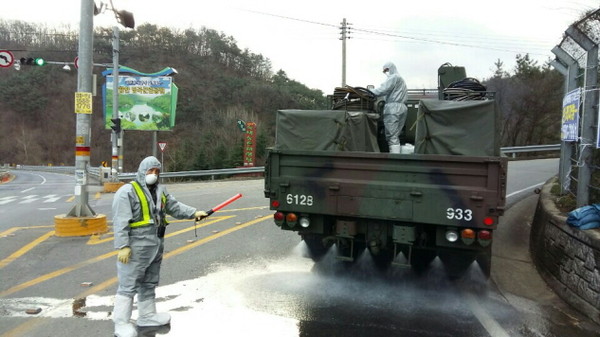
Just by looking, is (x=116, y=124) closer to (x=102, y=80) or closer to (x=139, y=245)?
(x=139, y=245)

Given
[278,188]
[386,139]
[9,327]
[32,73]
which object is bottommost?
[9,327]

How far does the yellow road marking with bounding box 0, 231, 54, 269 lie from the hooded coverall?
3.50 meters

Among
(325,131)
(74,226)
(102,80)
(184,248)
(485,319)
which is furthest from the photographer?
(102,80)

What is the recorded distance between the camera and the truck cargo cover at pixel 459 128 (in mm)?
5059

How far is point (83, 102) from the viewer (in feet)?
29.9

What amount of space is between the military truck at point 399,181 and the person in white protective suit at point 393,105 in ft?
0.80

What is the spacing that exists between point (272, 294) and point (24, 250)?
468cm

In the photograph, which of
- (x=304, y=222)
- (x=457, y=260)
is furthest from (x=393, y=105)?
(x=457, y=260)

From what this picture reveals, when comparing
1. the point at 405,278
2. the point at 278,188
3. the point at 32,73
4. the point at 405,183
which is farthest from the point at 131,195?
the point at 32,73

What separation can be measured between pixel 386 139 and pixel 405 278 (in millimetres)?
1865

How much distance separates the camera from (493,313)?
16.0ft

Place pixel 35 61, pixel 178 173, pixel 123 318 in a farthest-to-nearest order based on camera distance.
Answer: pixel 178 173
pixel 35 61
pixel 123 318

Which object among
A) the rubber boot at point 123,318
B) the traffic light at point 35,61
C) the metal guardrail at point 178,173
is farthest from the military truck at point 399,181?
the traffic light at point 35,61

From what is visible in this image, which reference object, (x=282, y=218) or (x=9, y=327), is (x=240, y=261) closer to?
(x=282, y=218)
